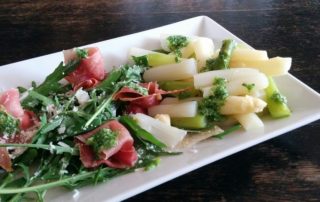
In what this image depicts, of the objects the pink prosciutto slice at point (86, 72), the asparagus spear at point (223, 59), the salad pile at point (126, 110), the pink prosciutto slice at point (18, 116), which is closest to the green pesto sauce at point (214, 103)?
the salad pile at point (126, 110)

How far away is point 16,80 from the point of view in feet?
5.31

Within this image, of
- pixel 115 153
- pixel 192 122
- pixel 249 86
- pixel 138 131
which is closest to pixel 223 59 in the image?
pixel 249 86

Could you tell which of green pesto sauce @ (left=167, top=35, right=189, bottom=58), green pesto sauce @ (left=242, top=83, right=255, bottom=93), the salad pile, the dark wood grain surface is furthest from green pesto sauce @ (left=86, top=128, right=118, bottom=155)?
green pesto sauce @ (left=167, top=35, right=189, bottom=58)

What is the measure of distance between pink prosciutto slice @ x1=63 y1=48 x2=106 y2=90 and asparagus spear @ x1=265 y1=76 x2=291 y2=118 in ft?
1.87

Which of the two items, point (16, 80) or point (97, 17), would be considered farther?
point (97, 17)

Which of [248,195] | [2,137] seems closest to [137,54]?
[2,137]

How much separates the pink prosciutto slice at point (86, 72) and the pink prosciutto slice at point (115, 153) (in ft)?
1.01

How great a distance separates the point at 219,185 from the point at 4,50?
1.17 meters

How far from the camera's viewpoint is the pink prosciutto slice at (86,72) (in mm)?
1520

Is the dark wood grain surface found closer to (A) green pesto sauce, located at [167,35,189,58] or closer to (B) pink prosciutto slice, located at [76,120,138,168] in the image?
(B) pink prosciutto slice, located at [76,120,138,168]

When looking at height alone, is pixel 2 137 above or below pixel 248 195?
above

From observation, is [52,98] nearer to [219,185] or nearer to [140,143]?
[140,143]

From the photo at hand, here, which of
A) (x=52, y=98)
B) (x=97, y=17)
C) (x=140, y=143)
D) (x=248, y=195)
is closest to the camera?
(x=248, y=195)

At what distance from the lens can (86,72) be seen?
1.52 metres
